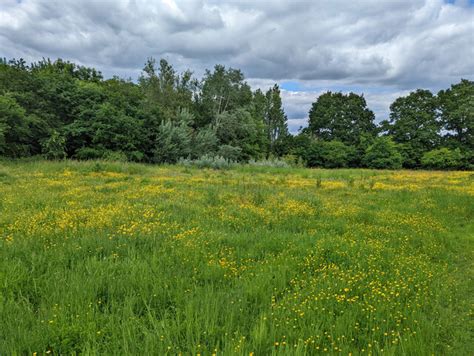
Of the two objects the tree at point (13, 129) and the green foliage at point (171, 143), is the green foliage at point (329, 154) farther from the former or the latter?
the tree at point (13, 129)

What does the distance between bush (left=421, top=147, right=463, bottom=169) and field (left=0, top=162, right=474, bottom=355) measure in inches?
1937

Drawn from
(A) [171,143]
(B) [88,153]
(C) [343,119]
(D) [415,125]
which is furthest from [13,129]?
(D) [415,125]

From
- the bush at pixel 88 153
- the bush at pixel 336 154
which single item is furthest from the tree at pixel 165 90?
the bush at pixel 336 154

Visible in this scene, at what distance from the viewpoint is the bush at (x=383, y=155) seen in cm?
5341

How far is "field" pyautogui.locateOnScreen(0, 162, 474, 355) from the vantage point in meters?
3.42

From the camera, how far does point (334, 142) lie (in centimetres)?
6016

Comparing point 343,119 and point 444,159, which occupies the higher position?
point 343,119

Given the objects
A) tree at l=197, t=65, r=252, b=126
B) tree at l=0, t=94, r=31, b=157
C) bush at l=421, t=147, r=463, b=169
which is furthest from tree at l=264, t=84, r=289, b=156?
tree at l=0, t=94, r=31, b=157

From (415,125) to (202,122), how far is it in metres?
38.9

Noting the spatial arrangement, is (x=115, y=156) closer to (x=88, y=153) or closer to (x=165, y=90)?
(x=88, y=153)

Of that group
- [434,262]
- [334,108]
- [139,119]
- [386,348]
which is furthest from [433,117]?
[386,348]

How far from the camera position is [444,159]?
51.4 metres

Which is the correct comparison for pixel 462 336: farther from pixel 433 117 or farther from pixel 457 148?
pixel 433 117

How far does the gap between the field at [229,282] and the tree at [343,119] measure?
190ft
